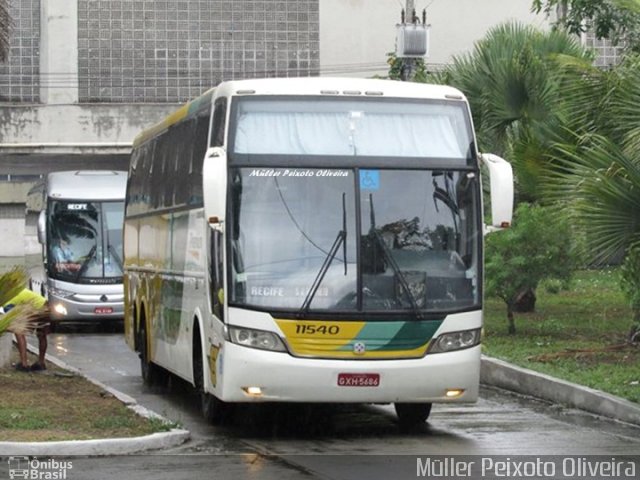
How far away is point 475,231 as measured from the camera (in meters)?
13.2

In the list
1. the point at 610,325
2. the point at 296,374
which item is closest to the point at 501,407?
the point at 296,374

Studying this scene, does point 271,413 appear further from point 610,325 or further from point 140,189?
point 610,325

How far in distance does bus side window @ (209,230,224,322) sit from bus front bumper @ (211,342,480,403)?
0.45 meters

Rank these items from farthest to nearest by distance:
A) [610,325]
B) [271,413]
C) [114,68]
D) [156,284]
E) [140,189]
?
[114,68], [610,325], [140,189], [156,284], [271,413]

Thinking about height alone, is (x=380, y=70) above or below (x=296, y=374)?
above

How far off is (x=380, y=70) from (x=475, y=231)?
108 feet

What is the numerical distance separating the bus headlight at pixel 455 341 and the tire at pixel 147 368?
6110 mm

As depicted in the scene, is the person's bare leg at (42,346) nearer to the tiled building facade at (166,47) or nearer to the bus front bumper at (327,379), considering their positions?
the bus front bumper at (327,379)

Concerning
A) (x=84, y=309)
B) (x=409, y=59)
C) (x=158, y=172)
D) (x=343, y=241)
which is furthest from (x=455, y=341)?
(x=84, y=309)

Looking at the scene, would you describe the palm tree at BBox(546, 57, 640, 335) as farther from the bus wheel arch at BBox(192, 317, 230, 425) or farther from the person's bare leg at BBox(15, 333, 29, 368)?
the person's bare leg at BBox(15, 333, 29, 368)

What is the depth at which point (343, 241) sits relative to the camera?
1280cm

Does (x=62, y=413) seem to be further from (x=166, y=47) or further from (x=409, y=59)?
(x=166, y=47)

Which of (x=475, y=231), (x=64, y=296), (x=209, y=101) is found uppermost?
(x=209, y=101)

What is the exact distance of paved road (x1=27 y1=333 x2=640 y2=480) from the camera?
1140 cm
